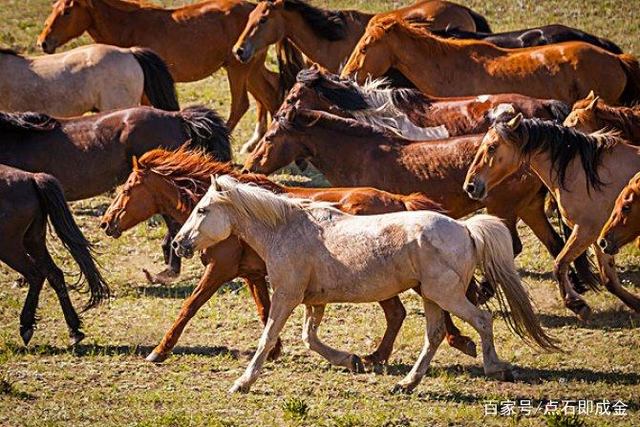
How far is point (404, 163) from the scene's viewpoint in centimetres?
1249

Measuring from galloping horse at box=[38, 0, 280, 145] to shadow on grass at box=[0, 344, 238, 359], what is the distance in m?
6.88

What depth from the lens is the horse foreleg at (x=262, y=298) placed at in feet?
36.1

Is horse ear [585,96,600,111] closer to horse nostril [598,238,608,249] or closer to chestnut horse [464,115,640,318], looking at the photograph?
chestnut horse [464,115,640,318]

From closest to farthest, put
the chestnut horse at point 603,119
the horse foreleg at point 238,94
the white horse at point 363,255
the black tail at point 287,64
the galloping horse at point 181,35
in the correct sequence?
the white horse at point 363,255 < the chestnut horse at point 603,119 < the galloping horse at point 181,35 < the horse foreleg at point 238,94 < the black tail at point 287,64

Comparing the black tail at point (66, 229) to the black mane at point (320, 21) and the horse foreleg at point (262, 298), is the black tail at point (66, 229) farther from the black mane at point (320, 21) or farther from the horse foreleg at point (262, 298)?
the black mane at point (320, 21)

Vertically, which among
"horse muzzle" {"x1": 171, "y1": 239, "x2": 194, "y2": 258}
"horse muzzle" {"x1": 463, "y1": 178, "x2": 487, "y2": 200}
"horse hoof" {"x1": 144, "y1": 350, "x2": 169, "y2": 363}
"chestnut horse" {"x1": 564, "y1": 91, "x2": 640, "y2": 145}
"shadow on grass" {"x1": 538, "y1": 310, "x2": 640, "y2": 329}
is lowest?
"horse hoof" {"x1": 144, "y1": 350, "x2": 169, "y2": 363}

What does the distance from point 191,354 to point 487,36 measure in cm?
798

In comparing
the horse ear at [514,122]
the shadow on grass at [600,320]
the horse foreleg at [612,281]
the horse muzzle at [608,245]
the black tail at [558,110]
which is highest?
the horse ear at [514,122]

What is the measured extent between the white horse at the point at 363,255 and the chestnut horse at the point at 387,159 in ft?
7.52

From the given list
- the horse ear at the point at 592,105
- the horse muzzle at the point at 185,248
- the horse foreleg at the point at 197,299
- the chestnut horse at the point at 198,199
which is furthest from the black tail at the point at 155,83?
the horse muzzle at the point at 185,248

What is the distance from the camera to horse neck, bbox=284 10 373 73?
17.5 m

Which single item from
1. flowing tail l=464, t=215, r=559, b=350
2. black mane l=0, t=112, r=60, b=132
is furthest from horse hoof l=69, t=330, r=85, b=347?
flowing tail l=464, t=215, r=559, b=350

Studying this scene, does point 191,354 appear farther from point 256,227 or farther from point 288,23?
point 288,23

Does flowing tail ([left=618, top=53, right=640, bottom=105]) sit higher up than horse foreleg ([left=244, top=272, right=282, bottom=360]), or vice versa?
flowing tail ([left=618, top=53, right=640, bottom=105])
